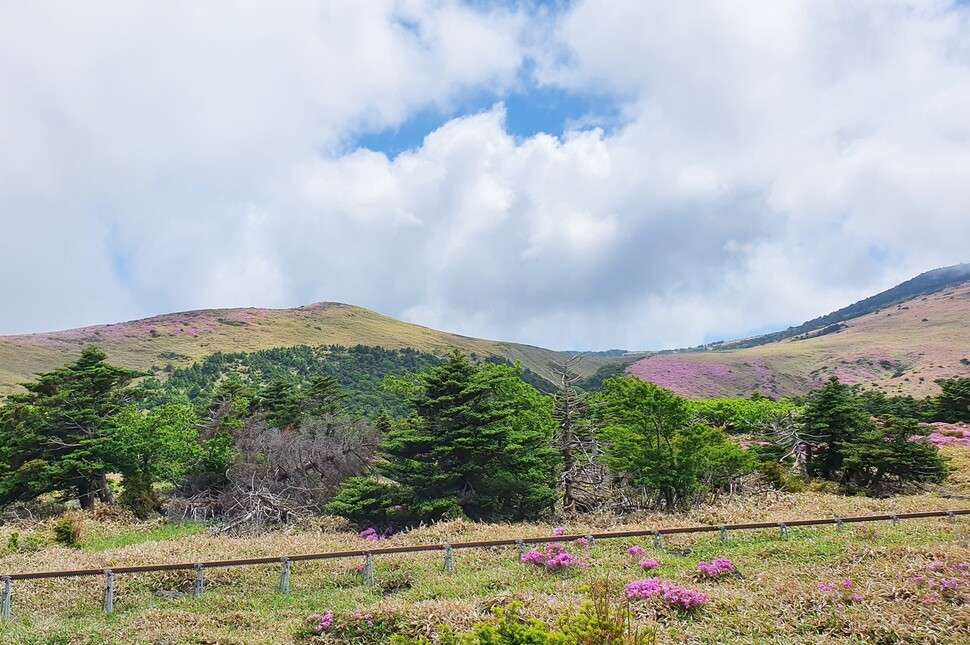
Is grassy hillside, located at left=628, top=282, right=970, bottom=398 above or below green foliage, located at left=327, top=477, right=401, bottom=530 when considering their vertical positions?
above

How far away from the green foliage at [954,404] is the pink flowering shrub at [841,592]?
3973 cm

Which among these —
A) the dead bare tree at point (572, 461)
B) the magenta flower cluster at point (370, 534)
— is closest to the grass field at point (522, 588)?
the magenta flower cluster at point (370, 534)

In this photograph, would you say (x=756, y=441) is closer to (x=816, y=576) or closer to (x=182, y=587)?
(x=816, y=576)

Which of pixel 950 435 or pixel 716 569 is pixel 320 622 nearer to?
pixel 716 569

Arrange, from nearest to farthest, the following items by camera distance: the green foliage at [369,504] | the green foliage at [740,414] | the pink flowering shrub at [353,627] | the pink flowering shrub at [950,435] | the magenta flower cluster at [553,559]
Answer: the pink flowering shrub at [353,627] → the magenta flower cluster at [553,559] → the green foliage at [369,504] → the pink flowering shrub at [950,435] → the green foliage at [740,414]

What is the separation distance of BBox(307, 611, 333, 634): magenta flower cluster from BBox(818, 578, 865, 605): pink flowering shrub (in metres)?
8.89

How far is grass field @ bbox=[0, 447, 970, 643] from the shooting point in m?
9.28

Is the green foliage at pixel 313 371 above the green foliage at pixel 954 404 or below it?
above

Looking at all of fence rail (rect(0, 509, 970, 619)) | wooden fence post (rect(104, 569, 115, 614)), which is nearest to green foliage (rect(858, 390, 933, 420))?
fence rail (rect(0, 509, 970, 619))

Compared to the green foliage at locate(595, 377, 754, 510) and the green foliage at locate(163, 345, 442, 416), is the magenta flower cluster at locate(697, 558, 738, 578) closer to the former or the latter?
the green foliage at locate(595, 377, 754, 510)

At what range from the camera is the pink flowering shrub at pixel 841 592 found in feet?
32.0

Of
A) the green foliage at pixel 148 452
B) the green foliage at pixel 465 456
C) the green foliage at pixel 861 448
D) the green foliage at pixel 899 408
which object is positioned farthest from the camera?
the green foliage at pixel 899 408

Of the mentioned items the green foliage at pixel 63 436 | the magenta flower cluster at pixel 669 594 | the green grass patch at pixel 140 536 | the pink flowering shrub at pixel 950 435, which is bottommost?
the pink flowering shrub at pixel 950 435

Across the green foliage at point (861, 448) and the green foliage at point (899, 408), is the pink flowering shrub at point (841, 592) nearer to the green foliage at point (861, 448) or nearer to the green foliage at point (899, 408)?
the green foliage at point (861, 448)
